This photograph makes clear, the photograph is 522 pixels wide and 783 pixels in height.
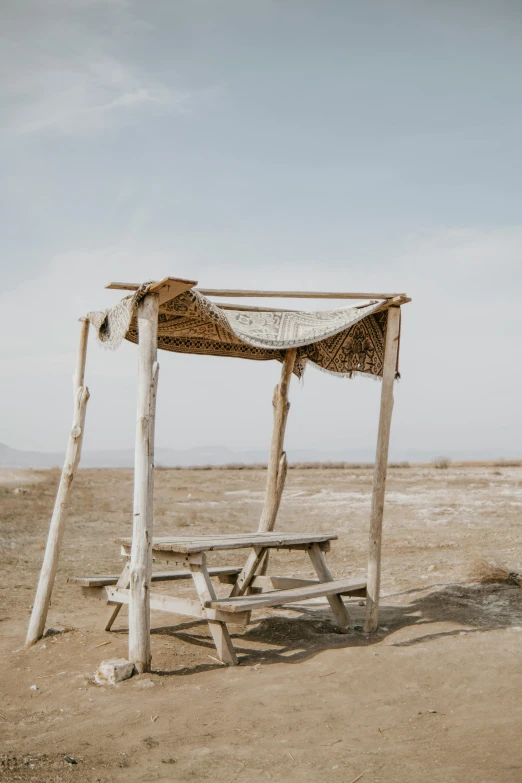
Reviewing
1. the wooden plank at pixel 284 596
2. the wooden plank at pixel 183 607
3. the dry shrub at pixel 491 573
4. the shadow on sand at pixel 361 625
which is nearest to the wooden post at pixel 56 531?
the wooden plank at pixel 183 607

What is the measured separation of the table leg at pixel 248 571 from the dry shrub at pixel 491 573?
124 inches

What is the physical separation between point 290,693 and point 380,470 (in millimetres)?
2507

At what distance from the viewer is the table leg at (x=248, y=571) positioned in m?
6.95

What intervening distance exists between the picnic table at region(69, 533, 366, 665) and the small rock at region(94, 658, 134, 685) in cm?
55

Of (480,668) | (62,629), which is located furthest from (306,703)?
(62,629)

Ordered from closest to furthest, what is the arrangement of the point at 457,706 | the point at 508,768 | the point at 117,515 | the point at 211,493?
1. the point at 508,768
2. the point at 457,706
3. the point at 117,515
4. the point at 211,493

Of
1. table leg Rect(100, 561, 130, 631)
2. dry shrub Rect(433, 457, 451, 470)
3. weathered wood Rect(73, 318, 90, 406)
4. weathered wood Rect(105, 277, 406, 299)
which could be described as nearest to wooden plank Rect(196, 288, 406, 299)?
weathered wood Rect(105, 277, 406, 299)

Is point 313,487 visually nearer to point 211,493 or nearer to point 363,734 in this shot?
point 211,493

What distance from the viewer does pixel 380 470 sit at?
6.88 m

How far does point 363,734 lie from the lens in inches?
168

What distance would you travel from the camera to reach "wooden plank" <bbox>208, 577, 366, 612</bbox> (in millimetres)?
5605

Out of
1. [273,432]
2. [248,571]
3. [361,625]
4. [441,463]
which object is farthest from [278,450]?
[441,463]

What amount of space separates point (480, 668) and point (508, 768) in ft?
5.96

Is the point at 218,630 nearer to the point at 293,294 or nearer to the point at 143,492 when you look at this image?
the point at 143,492
